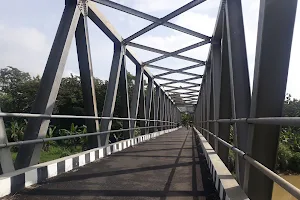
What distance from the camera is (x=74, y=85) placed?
35656mm

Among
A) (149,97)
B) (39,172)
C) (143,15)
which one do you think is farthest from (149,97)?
(39,172)

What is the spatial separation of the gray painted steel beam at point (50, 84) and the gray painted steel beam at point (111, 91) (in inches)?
115

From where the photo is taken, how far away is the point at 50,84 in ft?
16.1

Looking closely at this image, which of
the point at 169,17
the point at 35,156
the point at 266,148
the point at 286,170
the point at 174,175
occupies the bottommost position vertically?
the point at 286,170

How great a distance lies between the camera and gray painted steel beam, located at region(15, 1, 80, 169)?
4.29 metres

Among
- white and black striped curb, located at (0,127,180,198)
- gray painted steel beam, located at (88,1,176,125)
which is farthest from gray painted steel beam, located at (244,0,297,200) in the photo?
gray painted steel beam, located at (88,1,176,125)

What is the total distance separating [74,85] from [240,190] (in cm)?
3432

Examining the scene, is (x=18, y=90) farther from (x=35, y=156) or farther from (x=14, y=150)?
(x=35, y=156)

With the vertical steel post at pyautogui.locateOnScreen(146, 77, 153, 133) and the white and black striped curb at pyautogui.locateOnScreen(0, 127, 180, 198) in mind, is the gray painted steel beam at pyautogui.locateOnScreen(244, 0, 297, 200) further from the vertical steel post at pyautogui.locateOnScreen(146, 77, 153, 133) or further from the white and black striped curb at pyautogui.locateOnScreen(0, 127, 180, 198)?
the vertical steel post at pyautogui.locateOnScreen(146, 77, 153, 133)

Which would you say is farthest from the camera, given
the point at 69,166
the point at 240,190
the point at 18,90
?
the point at 18,90

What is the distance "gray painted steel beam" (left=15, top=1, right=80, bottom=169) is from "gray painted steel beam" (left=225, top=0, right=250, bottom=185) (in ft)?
9.15

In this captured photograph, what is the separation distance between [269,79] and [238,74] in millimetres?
1435

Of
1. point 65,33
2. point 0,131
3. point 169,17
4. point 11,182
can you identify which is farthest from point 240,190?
point 169,17

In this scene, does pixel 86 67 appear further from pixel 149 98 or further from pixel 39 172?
pixel 149 98
